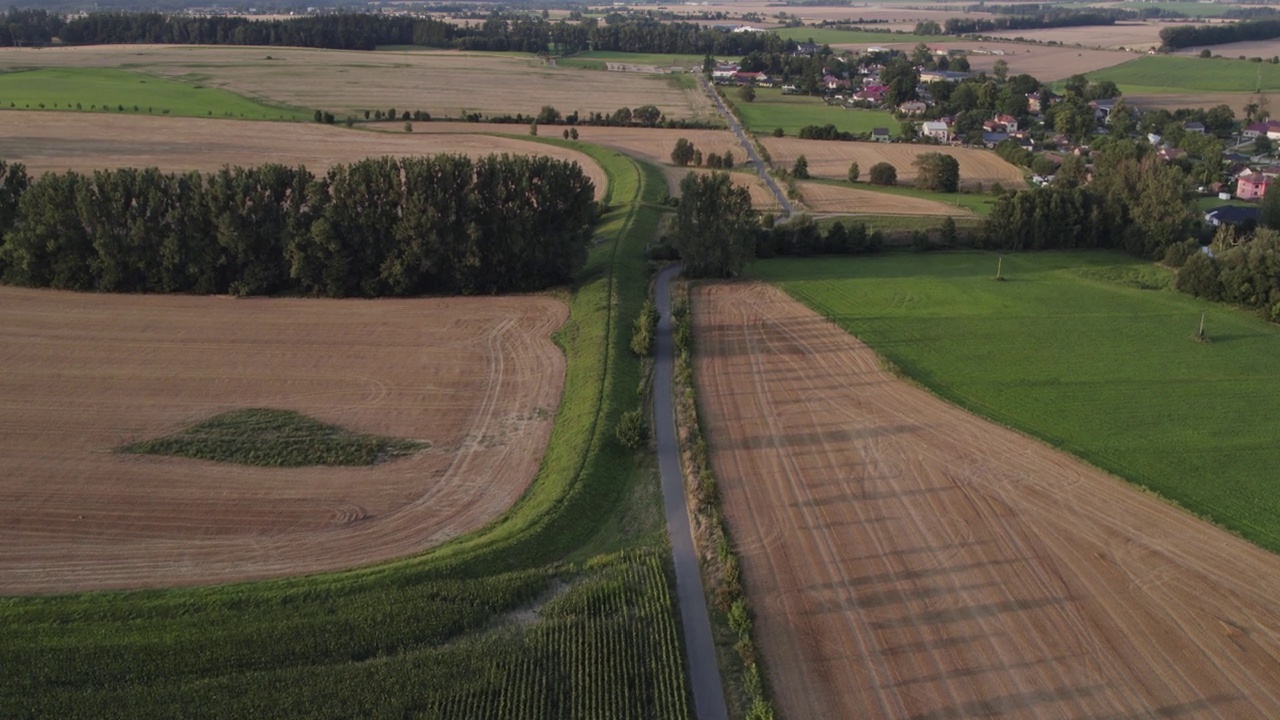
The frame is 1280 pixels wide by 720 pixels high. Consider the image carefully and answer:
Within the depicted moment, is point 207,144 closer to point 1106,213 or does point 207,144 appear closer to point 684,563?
point 1106,213

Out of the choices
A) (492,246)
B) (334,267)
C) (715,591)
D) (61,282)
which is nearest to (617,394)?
(715,591)

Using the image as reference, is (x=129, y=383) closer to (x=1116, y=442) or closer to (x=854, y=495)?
(x=854, y=495)

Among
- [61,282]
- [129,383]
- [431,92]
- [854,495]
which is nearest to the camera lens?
[854,495]

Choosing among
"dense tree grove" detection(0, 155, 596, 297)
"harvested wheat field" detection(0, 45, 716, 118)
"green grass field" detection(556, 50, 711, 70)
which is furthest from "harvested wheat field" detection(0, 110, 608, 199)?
"green grass field" detection(556, 50, 711, 70)

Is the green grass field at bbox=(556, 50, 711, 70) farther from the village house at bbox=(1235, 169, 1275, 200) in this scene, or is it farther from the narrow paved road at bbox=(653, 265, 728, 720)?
the narrow paved road at bbox=(653, 265, 728, 720)

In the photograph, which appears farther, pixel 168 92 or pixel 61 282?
pixel 168 92

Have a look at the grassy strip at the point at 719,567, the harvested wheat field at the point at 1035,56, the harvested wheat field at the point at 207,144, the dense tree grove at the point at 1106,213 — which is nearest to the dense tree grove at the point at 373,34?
the harvested wheat field at the point at 1035,56

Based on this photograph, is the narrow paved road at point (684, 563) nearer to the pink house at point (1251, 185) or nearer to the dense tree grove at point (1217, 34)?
the pink house at point (1251, 185)

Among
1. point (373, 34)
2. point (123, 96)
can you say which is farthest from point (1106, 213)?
point (373, 34)

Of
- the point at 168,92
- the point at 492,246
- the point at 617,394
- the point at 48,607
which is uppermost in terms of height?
the point at 168,92
